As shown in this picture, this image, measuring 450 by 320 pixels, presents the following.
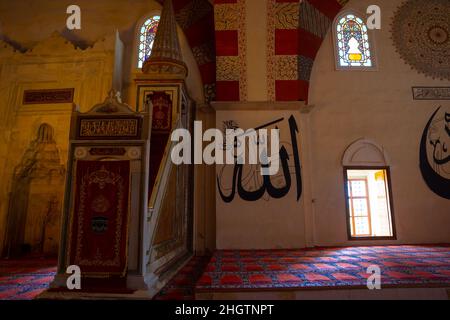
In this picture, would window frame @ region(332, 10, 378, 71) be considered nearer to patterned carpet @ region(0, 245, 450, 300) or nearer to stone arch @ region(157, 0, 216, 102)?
stone arch @ region(157, 0, 216, 102)

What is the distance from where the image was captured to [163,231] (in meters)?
2.48

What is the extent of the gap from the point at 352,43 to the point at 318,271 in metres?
3.99

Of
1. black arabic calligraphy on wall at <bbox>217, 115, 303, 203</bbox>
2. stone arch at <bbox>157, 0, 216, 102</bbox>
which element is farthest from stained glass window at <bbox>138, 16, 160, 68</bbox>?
black arabic calligraphy on wall at <bbox>217, 115, 303, 203</bbox>

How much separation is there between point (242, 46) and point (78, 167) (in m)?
3.17

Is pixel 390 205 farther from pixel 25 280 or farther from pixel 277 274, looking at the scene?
pixel 25 280

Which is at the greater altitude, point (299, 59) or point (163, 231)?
point (299, 59)

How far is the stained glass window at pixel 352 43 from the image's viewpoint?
4.78 m

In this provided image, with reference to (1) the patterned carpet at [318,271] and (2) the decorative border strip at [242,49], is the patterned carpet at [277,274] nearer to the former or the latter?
(1) the patterned carpet at [318,271]

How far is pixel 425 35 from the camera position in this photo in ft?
15.9

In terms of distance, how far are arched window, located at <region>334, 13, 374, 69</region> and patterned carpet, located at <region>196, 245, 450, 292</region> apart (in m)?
3.06

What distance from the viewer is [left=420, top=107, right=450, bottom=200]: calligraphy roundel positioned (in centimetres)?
441

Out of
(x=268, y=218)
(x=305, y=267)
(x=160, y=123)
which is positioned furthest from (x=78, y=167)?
(x=268, y=218)

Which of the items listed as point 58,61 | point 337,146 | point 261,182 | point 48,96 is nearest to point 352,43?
point 337,146
